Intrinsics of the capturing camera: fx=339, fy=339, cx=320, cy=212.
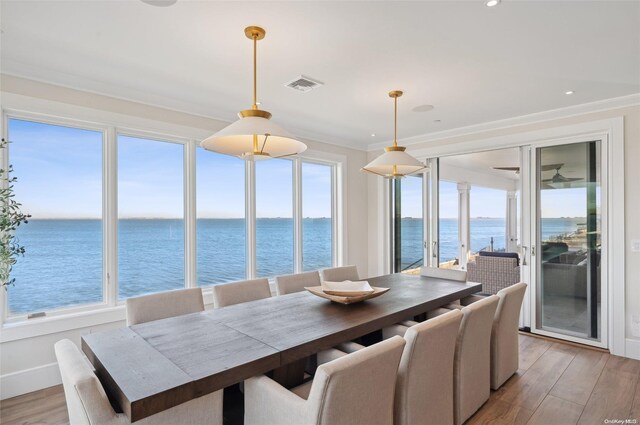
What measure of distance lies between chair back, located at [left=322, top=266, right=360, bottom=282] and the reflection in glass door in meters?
2.31

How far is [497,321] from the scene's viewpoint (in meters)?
2.63

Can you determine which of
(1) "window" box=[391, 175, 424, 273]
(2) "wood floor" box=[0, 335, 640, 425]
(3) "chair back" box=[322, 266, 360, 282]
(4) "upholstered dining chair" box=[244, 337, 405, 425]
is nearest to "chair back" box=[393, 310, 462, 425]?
(4) "upholstered dining chair" box=[244, 337, 405, 425]

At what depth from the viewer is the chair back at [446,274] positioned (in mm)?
3506

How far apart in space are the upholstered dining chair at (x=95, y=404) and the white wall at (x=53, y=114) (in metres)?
1.66

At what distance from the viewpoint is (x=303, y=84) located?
10.2ft

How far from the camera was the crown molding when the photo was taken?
3.50m

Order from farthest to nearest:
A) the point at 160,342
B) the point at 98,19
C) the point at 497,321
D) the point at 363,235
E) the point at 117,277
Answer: the point at 363,235 < the point at 117,277 < the point at 497,321 < the point at 98,19 < the point at 160,342

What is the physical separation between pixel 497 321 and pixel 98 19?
3.46m

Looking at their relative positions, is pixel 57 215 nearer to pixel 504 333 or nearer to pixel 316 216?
pixel 316 216

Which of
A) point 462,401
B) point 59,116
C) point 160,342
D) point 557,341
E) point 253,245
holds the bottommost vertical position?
point 557,341

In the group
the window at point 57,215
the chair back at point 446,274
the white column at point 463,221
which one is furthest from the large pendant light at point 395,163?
the white column at point 463,221

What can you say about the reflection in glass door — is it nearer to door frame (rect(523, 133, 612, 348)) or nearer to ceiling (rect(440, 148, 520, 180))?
door frame (rect(523, 133, 612, 348))

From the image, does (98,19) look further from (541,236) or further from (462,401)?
(541,236)

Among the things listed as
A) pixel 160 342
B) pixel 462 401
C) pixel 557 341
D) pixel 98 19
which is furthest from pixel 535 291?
pixel 98 19
